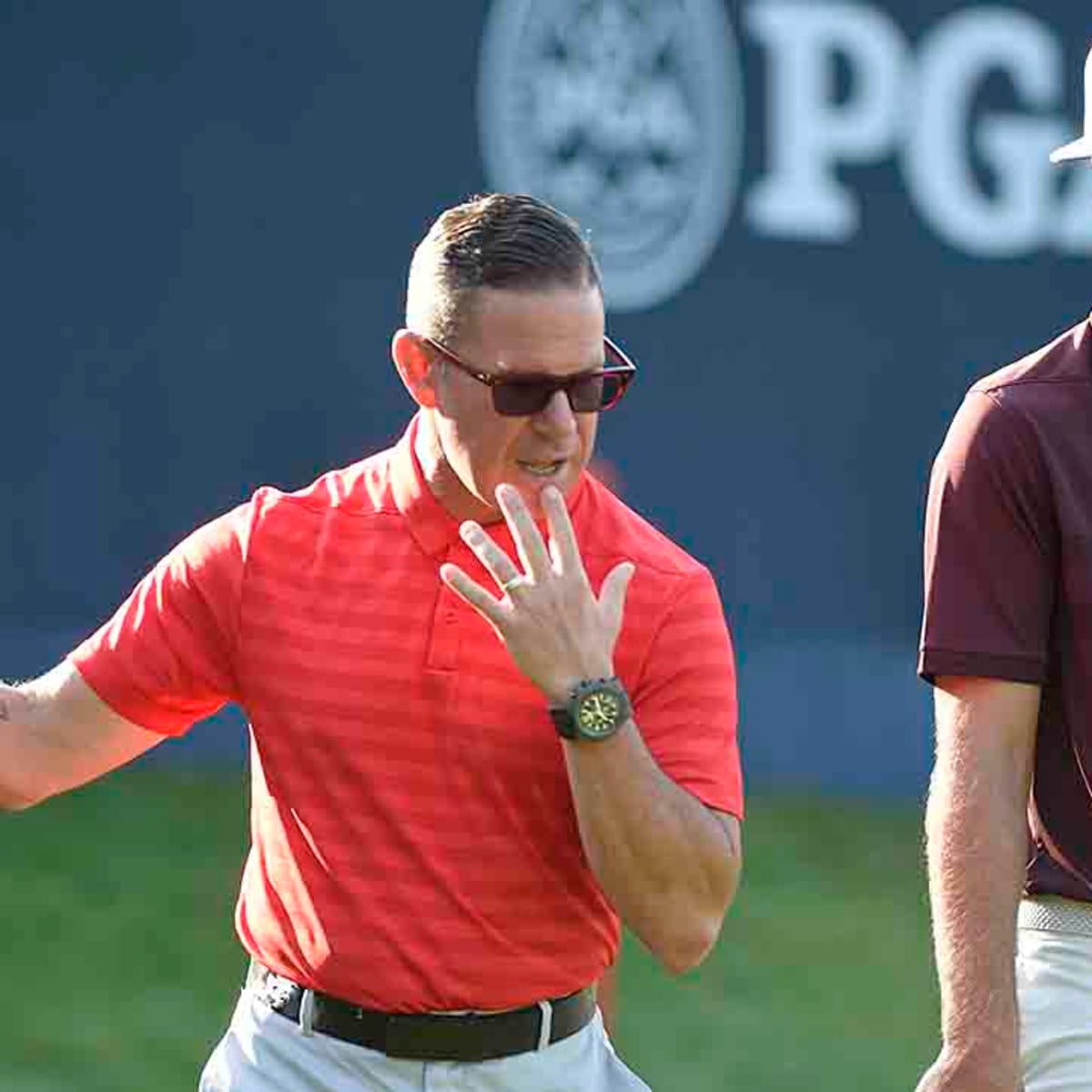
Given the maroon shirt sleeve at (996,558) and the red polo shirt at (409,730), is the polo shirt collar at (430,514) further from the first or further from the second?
the maroon shirt sleeve at (996,558)

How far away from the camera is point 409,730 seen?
388 cm

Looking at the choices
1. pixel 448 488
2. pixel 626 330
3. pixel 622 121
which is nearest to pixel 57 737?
pixel 448 488

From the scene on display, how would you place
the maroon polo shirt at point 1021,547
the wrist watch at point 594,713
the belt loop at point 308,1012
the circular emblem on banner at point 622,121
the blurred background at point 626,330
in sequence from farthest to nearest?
the circular emblem on banner at point 622,121, the blurred background at point 626,330, the belt loop at point 308,1012, the maroon polo shirt at point 1021,547, the wrist watch at point 594,713

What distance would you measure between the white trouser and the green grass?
3.99 m

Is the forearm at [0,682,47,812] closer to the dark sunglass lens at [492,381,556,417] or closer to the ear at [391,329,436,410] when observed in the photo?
the ear at [391,329,436,410]

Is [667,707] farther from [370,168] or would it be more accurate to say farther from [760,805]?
[760,805]

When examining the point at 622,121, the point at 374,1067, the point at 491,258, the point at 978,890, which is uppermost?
the point at 491,258

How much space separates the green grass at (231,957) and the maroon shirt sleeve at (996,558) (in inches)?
167

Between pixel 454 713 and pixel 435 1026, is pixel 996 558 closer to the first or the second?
pixel 454 713

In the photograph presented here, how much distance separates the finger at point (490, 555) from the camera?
3.63 m

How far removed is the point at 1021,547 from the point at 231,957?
548cm

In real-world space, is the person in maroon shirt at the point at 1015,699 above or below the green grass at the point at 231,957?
above

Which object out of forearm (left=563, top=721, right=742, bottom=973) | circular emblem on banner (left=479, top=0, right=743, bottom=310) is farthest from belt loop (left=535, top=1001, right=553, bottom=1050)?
circular emblem on banner (left=479, top=0, right=743, bottom=310)

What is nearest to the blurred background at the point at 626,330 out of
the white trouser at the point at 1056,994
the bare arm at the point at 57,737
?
the bare arm at the point at 57,737
